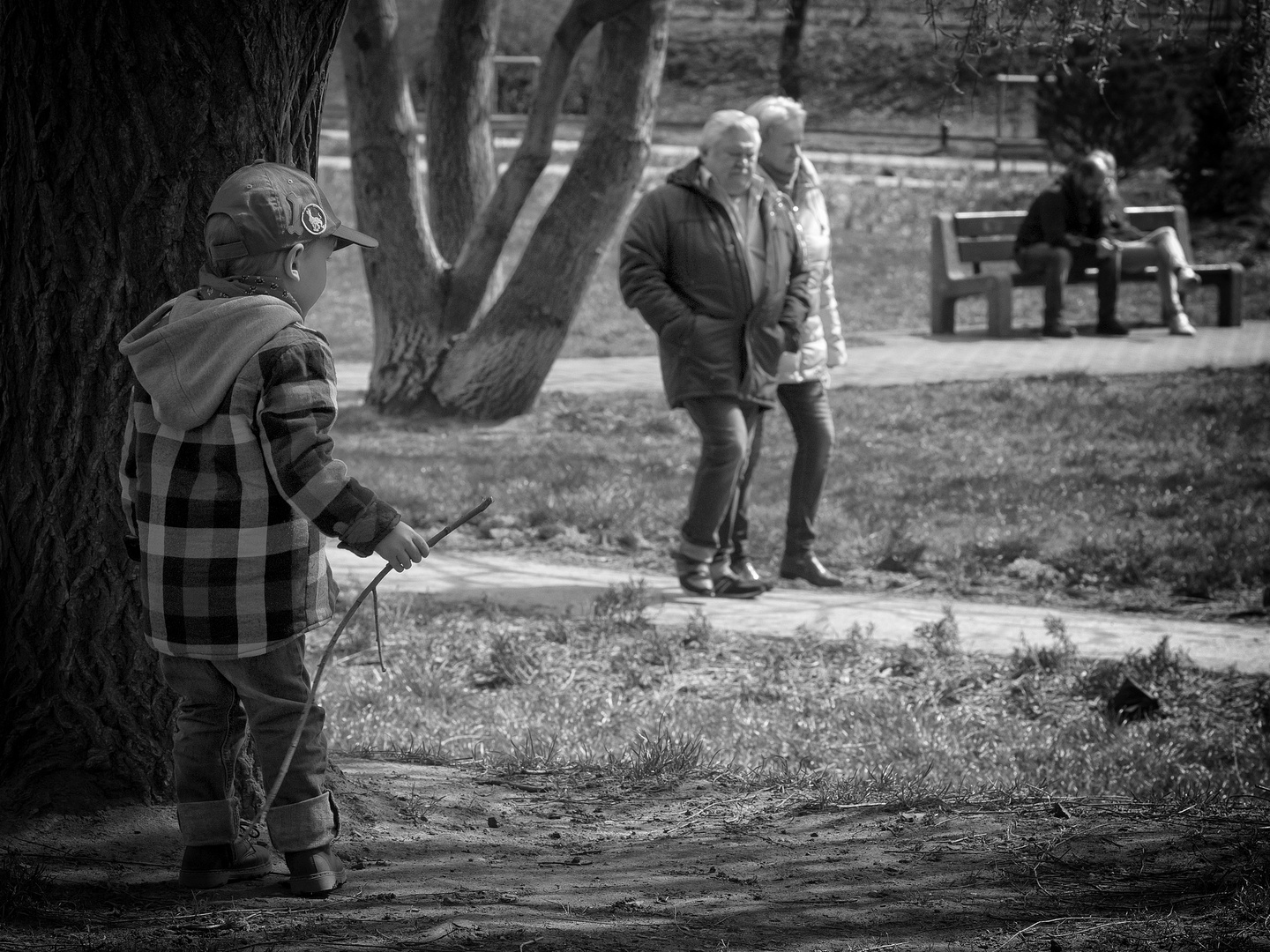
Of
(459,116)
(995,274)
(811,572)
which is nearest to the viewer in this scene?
(811,572)

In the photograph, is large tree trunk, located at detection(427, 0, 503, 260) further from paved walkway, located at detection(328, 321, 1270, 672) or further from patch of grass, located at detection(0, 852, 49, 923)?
patch of grass, located at detection(0, 852, 49, 923)

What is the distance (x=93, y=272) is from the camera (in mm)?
3145

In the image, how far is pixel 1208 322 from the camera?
46.8 ft

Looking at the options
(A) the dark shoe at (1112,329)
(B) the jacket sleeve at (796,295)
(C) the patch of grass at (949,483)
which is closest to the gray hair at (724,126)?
(B) the jacket sleeve at (796,295)

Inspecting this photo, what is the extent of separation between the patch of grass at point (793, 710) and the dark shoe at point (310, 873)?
1.13 metres

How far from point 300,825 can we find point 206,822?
194mm

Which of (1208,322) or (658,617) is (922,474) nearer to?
(658,617)

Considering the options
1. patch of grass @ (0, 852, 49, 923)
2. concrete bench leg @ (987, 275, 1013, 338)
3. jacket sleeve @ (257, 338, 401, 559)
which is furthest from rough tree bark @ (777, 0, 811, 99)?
patch of grass @ (0, 852, 49, 923)

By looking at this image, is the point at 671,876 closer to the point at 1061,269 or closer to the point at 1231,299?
the point at 1061,269

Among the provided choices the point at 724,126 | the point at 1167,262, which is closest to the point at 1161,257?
the point at 1167,262

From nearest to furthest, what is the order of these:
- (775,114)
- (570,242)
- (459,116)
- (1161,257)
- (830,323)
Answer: (775,114), (830,323), (570,242), (459,116), (1161,257)

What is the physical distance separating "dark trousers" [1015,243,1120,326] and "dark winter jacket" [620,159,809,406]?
782cm

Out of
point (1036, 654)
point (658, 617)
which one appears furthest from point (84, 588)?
point (1036, 654)

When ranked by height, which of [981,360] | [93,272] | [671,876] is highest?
[93,272]
